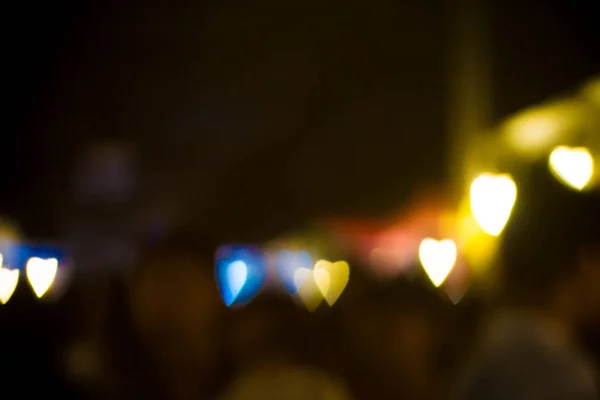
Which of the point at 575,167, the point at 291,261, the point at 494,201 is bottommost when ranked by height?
the point at 291,261

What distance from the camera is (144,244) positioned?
1835 millimetres

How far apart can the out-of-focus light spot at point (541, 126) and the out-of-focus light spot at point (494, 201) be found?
0.37 meters

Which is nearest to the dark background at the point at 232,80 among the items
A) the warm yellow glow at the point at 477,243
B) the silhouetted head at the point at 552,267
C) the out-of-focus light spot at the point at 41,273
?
the out-of-focus light spot at the point at 41,273

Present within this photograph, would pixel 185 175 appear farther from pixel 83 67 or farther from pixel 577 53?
pixel 577 53

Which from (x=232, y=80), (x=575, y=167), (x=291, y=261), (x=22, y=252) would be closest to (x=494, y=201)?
(x=575, y=167)

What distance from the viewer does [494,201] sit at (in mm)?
3568

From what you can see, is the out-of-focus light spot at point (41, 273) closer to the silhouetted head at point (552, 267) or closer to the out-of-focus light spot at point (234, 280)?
the out-of-focus light spot at point (234, 280)

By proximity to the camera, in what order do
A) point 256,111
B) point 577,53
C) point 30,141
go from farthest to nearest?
point 256,111 → point 30,141 → point 577,53

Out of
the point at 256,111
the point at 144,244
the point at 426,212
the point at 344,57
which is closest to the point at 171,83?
the point at 256,111

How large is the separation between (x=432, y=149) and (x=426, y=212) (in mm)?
2866

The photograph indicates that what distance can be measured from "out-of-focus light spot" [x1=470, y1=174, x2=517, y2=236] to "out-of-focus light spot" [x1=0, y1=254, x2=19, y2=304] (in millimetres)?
2528

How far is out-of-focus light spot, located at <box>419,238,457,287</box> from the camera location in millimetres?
6141

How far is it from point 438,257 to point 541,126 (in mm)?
2989

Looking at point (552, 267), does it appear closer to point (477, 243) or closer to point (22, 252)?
point (477, 243)
